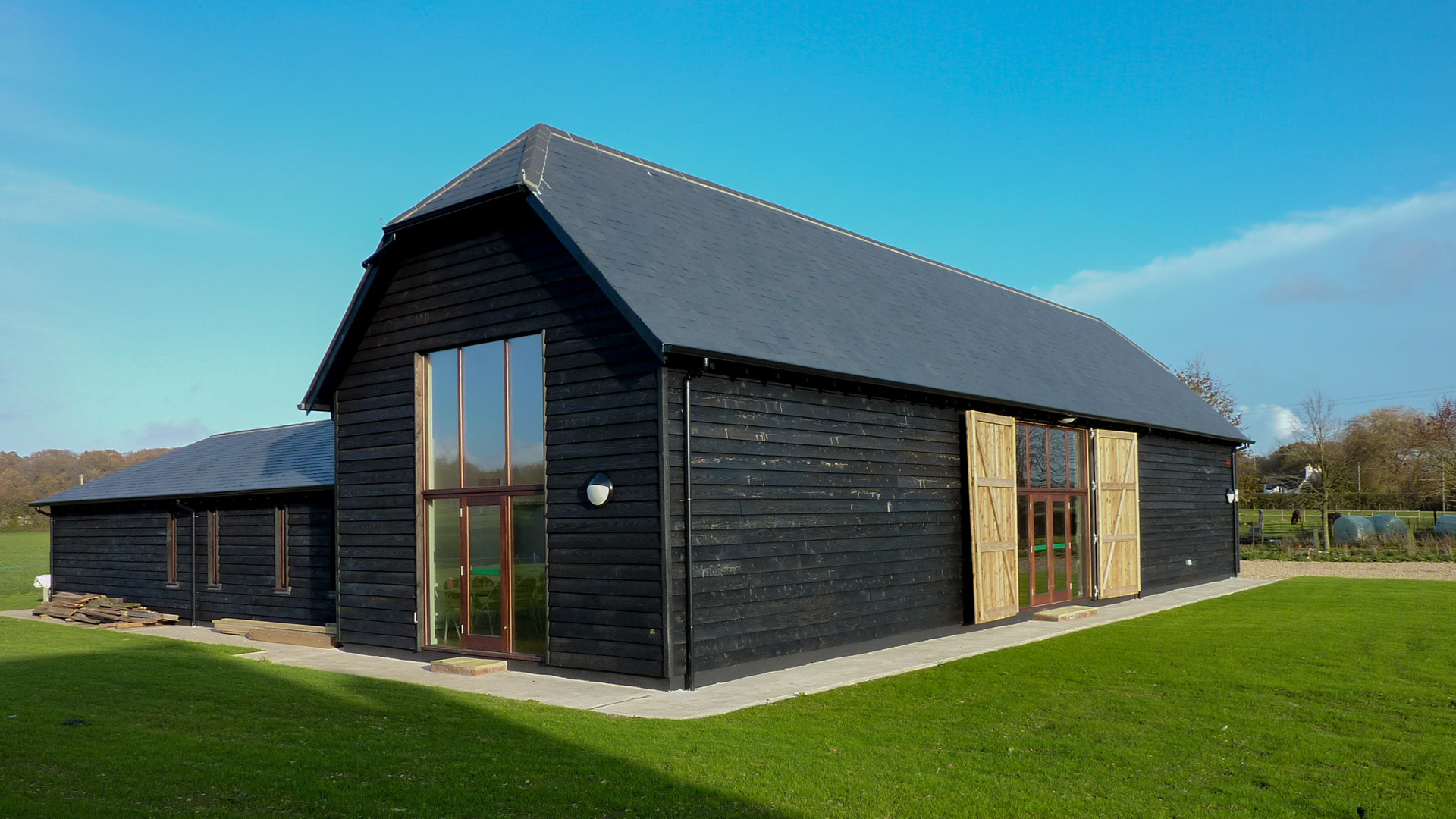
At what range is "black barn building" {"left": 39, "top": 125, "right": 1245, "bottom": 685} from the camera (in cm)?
1129

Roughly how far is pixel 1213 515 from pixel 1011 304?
726 cm

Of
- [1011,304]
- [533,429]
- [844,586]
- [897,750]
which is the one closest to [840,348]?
[844,586]

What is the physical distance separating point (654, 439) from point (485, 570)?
340 centimetres

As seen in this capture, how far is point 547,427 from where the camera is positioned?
12.2 meters

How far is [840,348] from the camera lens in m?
13.7

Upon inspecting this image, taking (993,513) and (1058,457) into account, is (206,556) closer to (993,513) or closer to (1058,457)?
(993,513)

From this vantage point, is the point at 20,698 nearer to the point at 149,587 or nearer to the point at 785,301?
the point at 785,301

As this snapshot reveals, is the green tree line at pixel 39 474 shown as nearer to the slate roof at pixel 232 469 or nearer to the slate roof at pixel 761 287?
the slate roof at pixel 232 469

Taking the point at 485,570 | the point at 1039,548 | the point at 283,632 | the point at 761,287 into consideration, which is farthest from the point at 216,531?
the point at 1039,548

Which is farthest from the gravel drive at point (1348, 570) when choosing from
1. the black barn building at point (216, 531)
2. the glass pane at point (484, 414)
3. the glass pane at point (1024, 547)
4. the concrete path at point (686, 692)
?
the black barn building at point (216, 531)

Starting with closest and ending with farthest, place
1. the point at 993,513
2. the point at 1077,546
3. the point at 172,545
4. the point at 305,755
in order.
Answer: the point at 305,755 < the point at 993,513 < the point at 1077,546 < the point at 172,545

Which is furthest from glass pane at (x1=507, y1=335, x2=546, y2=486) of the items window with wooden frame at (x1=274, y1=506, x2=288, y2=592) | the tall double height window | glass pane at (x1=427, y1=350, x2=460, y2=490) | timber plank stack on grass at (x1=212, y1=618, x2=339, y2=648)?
window with wooden frame at (x1=274, y1=506, x2=288, y2=592)

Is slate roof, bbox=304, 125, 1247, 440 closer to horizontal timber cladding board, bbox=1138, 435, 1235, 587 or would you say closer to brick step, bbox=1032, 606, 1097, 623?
horizontal timber cladding board, bbox=1138, 435, 1235, 587

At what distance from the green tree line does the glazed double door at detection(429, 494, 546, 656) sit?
5441 cm
